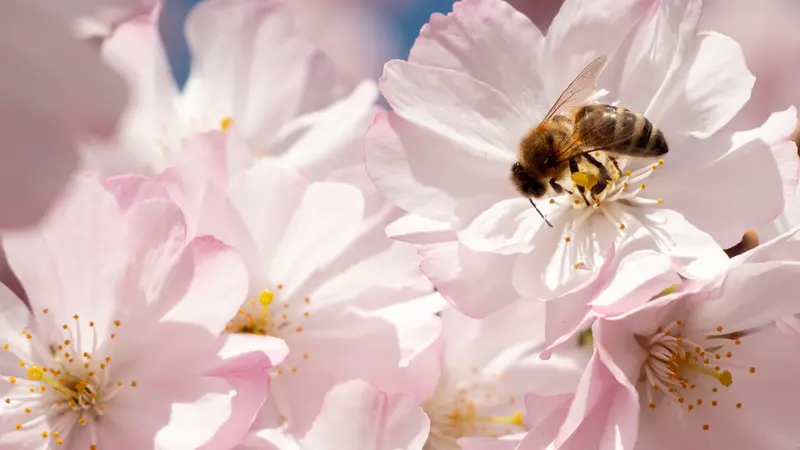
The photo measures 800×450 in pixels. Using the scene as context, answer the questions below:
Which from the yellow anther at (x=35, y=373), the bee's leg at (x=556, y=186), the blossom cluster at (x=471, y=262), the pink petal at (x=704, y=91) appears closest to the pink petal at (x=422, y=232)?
the blossom cluster at (x=471, y=262)

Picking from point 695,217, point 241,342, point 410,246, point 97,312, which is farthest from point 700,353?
point 97,312

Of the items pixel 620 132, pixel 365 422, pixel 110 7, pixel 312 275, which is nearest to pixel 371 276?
pixel 312 275

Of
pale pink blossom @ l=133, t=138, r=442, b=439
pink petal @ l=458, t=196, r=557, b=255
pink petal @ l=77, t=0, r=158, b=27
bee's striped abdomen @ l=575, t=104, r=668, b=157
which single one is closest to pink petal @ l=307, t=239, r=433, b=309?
pale pink blossom @ l=133, t=138, r=442, b=439

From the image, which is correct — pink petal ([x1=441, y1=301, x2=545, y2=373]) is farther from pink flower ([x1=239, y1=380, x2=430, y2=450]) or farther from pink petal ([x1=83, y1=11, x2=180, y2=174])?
pink petal ([x1=83, y1=11, x2=180, y2=174])

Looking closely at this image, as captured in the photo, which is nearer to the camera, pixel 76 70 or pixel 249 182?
pixel 76 70

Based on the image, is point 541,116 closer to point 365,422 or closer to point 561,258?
point 561,258

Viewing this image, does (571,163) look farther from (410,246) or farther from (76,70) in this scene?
(76,70)
